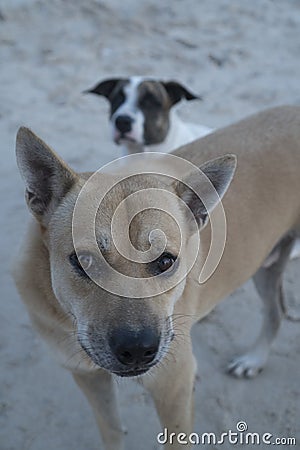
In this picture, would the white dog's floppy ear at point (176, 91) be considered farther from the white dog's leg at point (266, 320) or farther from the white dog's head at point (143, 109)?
the white dog's leg at point (266, 320)

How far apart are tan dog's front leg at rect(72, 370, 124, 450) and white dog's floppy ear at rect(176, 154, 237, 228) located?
814 millimetres

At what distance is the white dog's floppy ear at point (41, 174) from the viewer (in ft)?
7.39

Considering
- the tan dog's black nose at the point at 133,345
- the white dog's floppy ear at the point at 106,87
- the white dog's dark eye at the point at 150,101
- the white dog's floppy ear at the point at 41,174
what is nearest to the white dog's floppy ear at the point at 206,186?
the white dog's floppy ear at the point at 41,174

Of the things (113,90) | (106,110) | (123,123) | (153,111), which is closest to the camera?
(123,123)

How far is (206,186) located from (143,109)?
2.65 metres

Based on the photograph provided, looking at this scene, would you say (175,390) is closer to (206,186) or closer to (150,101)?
(206,186)

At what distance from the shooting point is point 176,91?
5113mm

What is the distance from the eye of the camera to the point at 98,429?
312 cm

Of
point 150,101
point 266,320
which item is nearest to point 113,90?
point 150,101

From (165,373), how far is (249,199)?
3.04 ft

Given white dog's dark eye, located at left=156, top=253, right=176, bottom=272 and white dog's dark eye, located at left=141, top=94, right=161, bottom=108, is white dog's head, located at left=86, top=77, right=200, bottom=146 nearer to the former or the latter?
white dog's dark eye, located at left=141, top=94, right=161, bottom=108

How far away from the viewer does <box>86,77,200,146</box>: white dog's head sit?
4902 millimetres

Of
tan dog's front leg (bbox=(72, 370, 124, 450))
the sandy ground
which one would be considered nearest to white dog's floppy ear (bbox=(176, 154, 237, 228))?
tan dog's front leg (bbox=(72, 370, 124, 450))

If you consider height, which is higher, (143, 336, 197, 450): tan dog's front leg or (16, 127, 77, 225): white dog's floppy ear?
(16, 127, 77, 225): white dog's floppy ear
